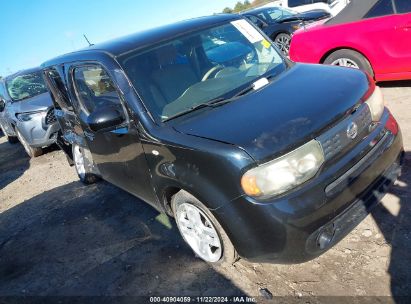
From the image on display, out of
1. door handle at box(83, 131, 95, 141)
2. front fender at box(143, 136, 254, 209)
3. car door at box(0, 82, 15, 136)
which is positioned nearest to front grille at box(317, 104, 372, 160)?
front fender at box(143, 136, 254, 209)

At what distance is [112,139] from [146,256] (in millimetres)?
1115

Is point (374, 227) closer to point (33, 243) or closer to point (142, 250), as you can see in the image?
point (142, 250)

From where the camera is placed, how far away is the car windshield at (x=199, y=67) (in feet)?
10.1

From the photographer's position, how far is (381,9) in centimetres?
546

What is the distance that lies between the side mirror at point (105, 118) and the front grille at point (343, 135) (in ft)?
5.19

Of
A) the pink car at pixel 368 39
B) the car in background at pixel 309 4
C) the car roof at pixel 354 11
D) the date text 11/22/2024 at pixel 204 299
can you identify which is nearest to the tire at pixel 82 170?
the date text 11/22/2024 at pixel 204 299

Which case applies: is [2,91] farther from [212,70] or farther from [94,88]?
[212,70]

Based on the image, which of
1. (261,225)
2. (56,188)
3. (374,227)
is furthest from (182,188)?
(56,188)

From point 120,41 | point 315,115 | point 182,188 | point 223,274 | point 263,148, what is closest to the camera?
point 263,148

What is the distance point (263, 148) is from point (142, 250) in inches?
72.5

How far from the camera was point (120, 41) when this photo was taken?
3596 mm

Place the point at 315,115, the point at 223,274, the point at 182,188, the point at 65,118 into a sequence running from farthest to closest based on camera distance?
the point at 65,118 < the point at 223,274 < the point at 182,188 < the point at 315,115

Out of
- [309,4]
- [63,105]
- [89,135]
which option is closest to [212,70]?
[89,135]

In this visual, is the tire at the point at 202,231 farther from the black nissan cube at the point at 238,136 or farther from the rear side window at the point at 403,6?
the rear side window at the point at 403,6
